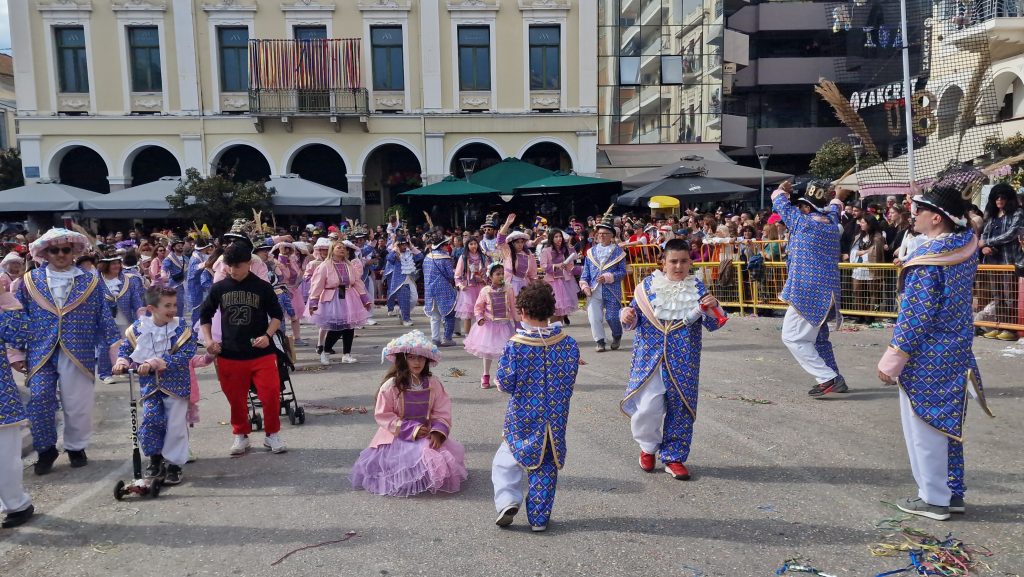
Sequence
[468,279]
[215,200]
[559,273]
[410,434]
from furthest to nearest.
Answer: [215,200] → [559,273] → [468,279] → [410,434]

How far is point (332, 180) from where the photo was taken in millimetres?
29109

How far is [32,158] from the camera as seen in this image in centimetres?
2698

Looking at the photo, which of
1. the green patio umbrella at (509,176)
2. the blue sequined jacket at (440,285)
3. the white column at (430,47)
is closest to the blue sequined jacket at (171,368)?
the blue sequined jacket at (440,285)

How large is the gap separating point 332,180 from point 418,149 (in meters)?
3.86

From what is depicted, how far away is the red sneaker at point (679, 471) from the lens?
5613 millimetres

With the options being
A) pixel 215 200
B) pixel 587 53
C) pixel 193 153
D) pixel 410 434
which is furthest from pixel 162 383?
pixel 587 53

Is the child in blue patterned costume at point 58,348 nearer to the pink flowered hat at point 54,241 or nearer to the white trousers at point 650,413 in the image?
the pink flowered hat at point 54,241

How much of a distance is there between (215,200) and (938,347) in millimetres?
20950

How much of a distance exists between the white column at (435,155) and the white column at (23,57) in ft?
44.6

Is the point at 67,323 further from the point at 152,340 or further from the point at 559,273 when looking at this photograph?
the point at 559,273

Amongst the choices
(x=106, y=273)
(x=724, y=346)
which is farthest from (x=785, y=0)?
(x=106, y=273)

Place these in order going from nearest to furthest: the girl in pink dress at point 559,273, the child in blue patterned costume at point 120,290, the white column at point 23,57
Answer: the child in blue patterned costume at point 120,290, the girl in pink dress at point 559,273, the white column at point 23,57

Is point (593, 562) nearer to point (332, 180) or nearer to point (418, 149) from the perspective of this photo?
point (418, 149)

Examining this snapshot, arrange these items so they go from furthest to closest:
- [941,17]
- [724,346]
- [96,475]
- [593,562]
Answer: [941,17]
[724,346]
[96,475]
[593,562]
